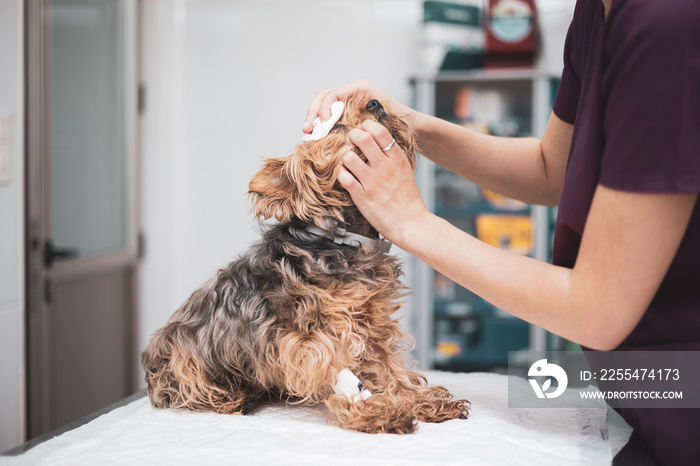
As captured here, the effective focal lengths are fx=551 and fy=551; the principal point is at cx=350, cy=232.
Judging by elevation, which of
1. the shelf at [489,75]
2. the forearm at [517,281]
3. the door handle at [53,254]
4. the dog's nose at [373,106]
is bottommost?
the door handle at [53,254]

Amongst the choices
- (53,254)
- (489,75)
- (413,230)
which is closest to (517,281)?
(413,230)

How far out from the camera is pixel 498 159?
1.49 meters

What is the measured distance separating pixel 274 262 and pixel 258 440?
0.36 m

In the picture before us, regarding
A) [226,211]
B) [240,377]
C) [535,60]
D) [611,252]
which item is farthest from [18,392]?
[535,60]

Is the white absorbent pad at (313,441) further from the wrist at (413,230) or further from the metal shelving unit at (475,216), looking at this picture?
the metal shelving unit at (475,216)

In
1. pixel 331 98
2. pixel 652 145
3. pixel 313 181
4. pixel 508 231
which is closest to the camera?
pixel 652 145

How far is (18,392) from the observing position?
2051 millimetres

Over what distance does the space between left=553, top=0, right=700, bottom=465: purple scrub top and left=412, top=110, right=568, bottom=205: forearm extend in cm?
→ 43

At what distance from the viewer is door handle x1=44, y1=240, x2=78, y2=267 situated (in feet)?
8.13

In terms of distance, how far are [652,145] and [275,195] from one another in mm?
733

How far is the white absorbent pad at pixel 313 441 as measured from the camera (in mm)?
921

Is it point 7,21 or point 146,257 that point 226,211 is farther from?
point 7,21
